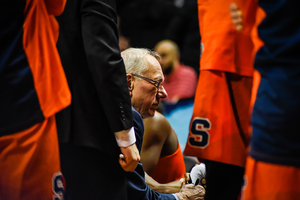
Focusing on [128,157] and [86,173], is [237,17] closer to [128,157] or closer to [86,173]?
[128,157]

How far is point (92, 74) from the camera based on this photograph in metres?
1.21

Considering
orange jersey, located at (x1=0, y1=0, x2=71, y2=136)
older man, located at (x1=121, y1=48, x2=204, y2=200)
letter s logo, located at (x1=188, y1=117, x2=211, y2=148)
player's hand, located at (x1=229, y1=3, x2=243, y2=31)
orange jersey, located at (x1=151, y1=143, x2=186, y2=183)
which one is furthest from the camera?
orange jersey, located at (x1=151, y1=143, x2=186, y2=183)

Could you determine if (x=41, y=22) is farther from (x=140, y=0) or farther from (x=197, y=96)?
(x=140, y=0)

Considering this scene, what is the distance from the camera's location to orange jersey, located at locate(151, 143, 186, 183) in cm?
203

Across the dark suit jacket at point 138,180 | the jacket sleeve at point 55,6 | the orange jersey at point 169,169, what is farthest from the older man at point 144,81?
the jacket sleeve at point 55,6

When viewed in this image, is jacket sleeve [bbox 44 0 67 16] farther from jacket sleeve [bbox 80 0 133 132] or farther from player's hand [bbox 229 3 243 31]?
player's hand [bbox 229 3 243 31]

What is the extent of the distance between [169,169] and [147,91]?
1.80ft

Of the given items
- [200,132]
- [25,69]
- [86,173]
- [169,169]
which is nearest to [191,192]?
[169,169]

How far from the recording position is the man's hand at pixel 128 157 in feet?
4.14

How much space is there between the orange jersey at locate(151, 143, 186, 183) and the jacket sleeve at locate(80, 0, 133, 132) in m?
0.85

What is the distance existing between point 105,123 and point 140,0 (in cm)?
589

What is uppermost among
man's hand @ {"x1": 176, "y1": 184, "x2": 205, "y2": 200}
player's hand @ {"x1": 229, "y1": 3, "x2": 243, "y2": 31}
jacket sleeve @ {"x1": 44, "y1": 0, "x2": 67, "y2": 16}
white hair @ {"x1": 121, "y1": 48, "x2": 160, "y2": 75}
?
jacket sleeve @ {"x1": 44, "y1": 0, "x2": 67, "y2": 16}

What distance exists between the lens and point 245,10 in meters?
1.13

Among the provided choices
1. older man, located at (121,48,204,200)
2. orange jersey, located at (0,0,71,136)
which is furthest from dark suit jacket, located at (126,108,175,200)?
orange jersey, located at (0,0,71,136)
